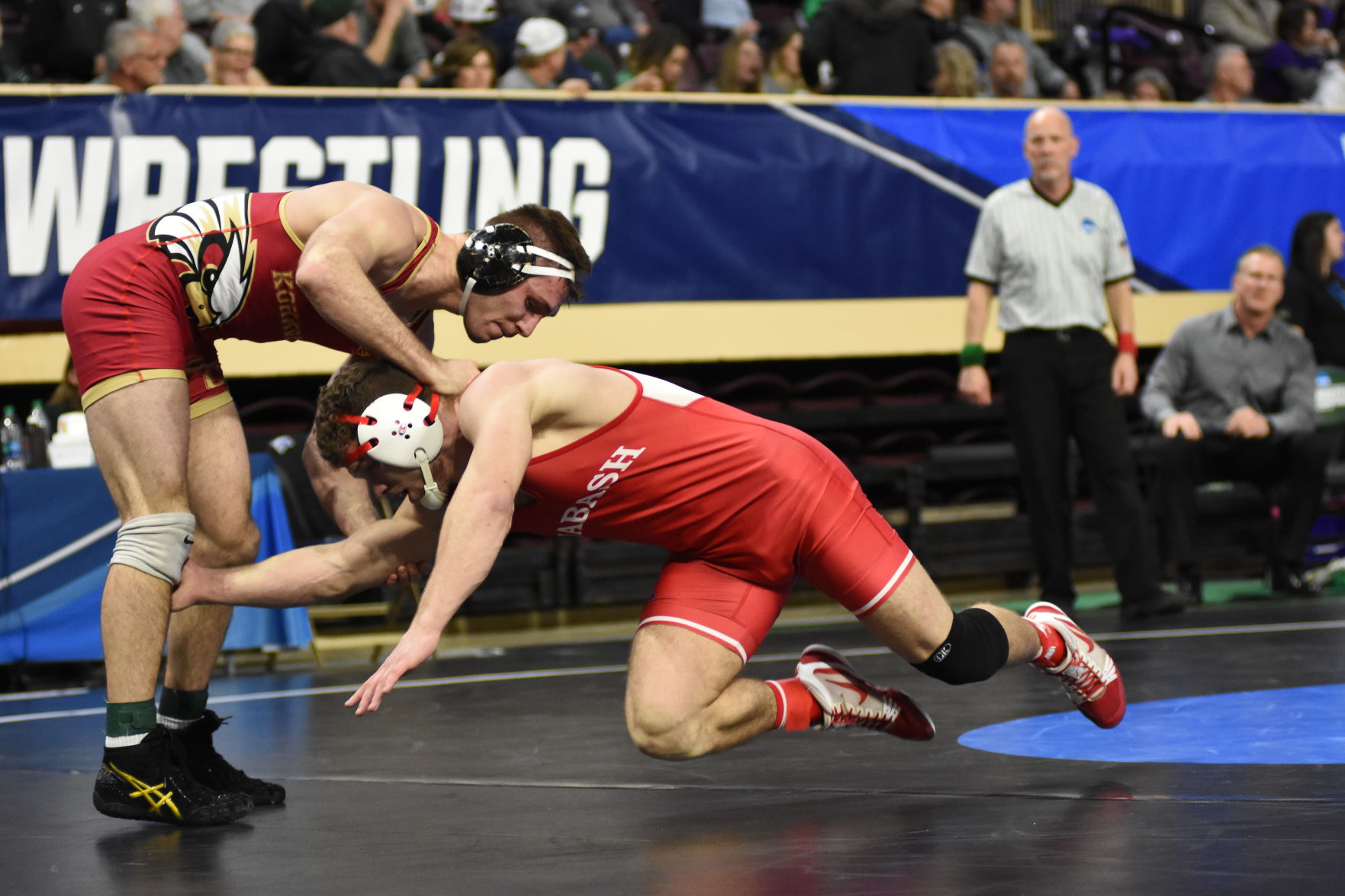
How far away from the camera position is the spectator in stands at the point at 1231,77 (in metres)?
9.27

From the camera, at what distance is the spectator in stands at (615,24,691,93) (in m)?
7.62

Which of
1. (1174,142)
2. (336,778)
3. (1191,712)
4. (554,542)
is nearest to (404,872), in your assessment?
(336,778)

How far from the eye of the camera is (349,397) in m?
3.05

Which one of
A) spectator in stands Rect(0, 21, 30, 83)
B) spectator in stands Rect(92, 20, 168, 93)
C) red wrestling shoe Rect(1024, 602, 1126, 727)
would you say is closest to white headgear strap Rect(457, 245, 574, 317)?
red wrestling shoe Rect(1024, 602, 1126, 727)

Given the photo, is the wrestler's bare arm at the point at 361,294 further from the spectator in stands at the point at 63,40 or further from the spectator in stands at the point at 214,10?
the spectator in stands at the point at 214,10

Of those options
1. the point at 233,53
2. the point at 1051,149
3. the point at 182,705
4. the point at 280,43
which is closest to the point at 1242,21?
the point at 1051,149

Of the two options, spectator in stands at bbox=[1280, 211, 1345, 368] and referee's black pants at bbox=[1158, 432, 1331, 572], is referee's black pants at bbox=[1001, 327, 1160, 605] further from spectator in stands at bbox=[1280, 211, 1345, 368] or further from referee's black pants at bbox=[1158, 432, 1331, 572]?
spectator in stands at bbox=[1280, 211, 1345, 368]

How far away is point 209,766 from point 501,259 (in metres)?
1.17

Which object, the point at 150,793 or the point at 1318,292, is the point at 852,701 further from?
the point at 1318,292

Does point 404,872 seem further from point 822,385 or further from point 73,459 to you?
point 822,385

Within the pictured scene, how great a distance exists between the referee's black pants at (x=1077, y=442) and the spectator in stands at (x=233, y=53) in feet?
10.8

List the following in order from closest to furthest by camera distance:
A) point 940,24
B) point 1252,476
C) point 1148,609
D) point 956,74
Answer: point 1148,609
point 1252,476
point 956,74
point 940,24

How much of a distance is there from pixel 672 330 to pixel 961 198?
1.55 metres

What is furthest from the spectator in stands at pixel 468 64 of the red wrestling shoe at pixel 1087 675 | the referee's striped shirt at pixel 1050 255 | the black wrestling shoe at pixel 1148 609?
the red wrestling shoe at pixel 1087 675
